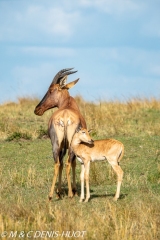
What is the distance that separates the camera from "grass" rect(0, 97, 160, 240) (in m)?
7.84

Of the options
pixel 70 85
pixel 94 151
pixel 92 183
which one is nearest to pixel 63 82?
pixel 70 85

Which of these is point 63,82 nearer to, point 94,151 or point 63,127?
point 63,127

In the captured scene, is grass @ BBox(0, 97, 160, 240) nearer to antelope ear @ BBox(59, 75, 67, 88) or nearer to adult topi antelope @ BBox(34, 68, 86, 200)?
adult topi antelope @ BBox(34, 68, 86, 200)

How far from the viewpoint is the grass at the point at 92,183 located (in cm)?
784

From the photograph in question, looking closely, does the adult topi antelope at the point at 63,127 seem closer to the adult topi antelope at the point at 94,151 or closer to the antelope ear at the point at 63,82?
the antelope ear at the point at 63,82

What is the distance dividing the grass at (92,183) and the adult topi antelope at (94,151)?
49 centimetres

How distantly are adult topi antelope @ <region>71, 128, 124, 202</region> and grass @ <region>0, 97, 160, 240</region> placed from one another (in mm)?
488

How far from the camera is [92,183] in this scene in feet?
40.1

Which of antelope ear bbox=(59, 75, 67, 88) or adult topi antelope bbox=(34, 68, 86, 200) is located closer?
adult topi antelope bbox=(34, 68, 86, 200)

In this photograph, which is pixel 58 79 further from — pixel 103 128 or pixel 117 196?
pixel 103 128

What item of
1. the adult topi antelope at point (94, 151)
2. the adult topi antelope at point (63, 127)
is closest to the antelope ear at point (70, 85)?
the adult topi antelope at point (63, 127)

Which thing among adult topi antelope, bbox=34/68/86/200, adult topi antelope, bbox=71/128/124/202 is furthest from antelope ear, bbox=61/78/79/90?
adult topi antelope, bbox=71/128/124/202

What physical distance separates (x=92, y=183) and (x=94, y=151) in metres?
2.04

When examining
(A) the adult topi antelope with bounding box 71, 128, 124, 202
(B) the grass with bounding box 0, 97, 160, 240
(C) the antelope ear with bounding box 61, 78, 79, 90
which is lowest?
(B) the grass with bounding box 0, 97, 160, 240
